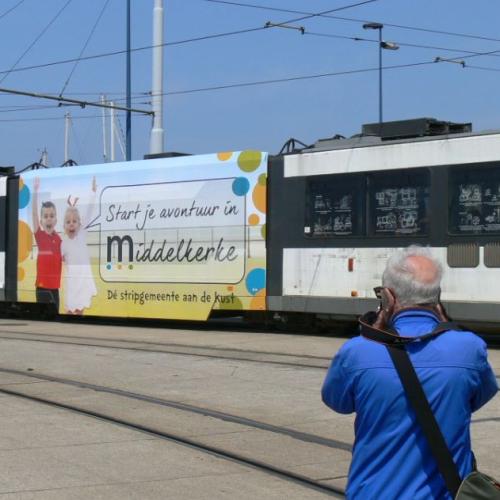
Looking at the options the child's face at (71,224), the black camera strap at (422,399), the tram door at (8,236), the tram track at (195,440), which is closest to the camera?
the black camera strap at (422,399)

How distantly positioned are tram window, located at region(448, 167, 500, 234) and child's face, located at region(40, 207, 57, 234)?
9.39 m

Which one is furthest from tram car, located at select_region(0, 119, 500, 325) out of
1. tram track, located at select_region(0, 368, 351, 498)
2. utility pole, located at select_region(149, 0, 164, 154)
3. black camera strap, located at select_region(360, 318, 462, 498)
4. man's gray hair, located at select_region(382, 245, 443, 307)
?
black camera strap, located at select_region(360, 318, 462, 498)

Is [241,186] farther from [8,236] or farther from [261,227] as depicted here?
[8,236]

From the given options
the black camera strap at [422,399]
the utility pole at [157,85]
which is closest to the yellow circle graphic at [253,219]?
the utility pole at [157,85]

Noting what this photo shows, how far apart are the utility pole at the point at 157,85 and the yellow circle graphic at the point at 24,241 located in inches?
280

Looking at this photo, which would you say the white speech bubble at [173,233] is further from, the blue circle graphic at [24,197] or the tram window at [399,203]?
the tram window at [399,203]

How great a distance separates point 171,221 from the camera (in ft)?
58.0

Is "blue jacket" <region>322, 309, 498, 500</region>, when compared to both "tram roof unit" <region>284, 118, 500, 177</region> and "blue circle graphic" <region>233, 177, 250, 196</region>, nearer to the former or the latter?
"tram roof unit" <region>284, 118, 500, 177</region>

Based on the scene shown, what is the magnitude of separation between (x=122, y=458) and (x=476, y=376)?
13.6 ft

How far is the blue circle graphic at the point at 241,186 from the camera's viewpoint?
54.1ft

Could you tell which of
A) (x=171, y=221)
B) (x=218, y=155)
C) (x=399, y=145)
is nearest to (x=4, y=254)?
(x=171, y=221)

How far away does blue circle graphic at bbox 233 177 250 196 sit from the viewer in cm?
1650

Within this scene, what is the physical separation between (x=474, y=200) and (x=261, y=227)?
4172 mm

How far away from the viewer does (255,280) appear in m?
16.4
